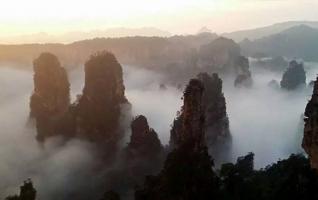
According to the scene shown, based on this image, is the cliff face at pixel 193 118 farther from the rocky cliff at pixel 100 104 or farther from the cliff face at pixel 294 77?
the cliff face at pixel 294 77

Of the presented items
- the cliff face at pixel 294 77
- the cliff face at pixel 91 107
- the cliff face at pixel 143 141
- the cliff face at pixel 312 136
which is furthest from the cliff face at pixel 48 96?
the cliff face at pixel 294 77

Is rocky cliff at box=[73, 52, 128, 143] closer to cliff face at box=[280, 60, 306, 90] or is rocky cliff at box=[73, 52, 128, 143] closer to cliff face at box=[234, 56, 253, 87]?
cliff face at box=[280, 60, 306, 90]

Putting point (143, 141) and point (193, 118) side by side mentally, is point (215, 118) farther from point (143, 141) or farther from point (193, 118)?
point (193, 118)

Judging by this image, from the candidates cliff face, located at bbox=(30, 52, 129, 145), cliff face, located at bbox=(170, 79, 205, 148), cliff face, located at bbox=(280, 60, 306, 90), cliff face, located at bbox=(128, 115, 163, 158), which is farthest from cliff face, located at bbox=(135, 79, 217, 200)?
cliff face, located at bbox=(280, 60, 306, 90)

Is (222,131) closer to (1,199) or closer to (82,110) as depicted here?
(82,110)

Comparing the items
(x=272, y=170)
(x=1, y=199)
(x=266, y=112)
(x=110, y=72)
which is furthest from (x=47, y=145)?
(x=266, y=112)

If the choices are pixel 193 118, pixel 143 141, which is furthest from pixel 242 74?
pixel 193 118
